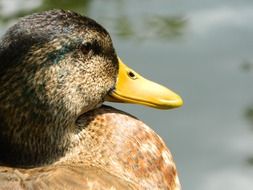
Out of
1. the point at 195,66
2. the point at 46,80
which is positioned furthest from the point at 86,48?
the point at 195,66

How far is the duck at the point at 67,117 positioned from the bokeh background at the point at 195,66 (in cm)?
334

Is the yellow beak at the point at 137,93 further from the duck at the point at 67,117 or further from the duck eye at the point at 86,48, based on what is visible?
the duck eye at the point at 86,48

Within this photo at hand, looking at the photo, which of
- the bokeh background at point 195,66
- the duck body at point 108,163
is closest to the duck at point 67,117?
the duck body at point 108,163

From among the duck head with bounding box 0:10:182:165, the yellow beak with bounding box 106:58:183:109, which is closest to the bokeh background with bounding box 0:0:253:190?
the yellow beak with bounding box 106:58:183:109

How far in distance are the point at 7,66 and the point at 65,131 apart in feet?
0.93

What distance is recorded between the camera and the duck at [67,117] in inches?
98.0

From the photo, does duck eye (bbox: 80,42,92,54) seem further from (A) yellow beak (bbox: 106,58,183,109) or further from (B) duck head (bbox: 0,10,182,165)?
(A) yellow beak (bbox: 106,58,183,109)

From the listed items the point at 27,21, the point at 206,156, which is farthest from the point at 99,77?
the point at 206,156

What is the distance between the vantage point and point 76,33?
260 cm

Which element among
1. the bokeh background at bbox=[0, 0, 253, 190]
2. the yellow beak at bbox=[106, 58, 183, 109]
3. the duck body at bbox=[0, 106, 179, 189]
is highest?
the yellow beak at bbox=[106, 58, 183, 109]

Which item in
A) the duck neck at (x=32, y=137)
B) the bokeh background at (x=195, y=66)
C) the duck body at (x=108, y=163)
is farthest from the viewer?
the bokeh background at (x=195, y=66)

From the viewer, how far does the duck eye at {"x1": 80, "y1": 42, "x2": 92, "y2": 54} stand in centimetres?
264

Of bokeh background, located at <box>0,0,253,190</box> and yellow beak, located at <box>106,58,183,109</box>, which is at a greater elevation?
yellow beak, located at <box>106,58,183,109</box>

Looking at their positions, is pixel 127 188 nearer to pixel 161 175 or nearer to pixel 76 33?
pixel 161 175
